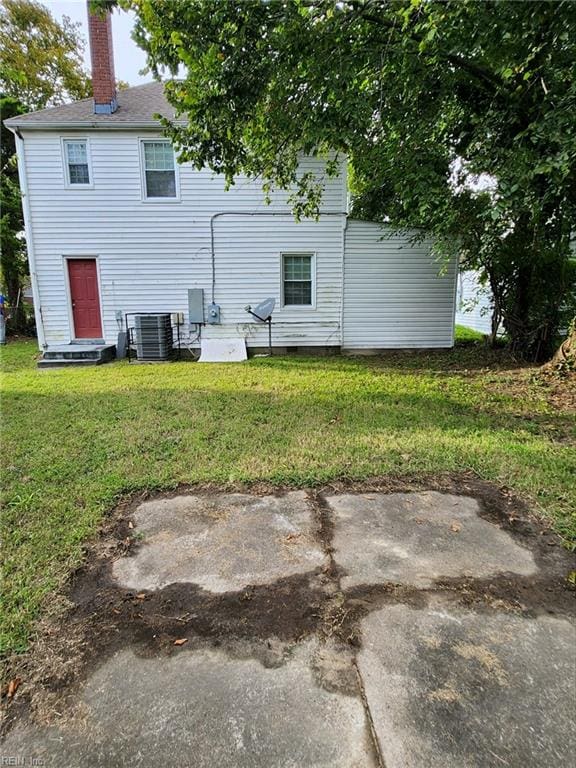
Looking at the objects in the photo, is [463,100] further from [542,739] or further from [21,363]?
[21,363]

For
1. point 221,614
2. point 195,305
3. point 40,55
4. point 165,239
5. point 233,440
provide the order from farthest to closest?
point 40,55 → point 195,305 → point 165,239 → point 233,440 → point 221,614

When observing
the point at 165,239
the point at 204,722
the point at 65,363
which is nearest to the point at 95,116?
the point at 165,239

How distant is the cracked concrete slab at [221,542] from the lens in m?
2.13

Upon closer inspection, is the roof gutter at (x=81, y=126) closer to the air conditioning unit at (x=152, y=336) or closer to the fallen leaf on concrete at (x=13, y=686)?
the air conditioning unit at (x=152, y=336)

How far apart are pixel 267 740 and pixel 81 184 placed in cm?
1045

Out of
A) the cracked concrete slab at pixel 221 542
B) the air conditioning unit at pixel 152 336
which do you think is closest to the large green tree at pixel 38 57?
the air conditioning unit at pixel 152 336

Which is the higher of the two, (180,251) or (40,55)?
(40,55)

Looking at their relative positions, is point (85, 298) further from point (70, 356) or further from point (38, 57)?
point (38, 57)

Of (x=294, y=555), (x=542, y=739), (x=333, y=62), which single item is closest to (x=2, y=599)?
(x=294, y=555)

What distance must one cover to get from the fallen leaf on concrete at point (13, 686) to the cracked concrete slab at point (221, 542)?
22.3 inches

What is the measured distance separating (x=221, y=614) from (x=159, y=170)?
954 cm

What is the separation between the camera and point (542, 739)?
4.31ft

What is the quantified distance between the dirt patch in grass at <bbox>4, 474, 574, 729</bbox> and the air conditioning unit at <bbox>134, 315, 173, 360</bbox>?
6987mm

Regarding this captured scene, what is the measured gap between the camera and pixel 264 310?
9375 millimetres
